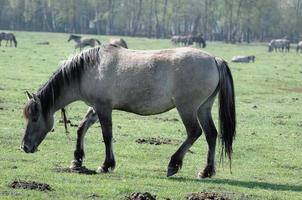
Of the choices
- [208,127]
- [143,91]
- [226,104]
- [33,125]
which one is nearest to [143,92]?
[143,91]

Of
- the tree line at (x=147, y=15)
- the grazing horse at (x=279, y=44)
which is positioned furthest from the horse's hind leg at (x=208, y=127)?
the tree line at (x=147, y=15)

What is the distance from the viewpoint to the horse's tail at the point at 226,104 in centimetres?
1101

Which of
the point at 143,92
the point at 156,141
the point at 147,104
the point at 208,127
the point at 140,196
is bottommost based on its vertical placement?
the point at 156,141

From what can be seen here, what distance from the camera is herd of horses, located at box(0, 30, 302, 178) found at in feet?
35.8

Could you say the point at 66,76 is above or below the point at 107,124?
above

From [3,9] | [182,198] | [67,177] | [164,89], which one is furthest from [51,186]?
[3,9]

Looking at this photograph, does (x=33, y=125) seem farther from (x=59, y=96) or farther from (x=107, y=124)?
(x=107, y=124)

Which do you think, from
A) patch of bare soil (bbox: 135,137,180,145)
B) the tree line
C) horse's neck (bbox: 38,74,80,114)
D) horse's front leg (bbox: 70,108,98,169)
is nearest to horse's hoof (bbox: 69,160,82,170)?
horse's front leg (bbox: 70,108,98,169)

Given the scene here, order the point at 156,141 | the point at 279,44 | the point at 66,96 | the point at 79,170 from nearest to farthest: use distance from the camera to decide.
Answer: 1. the point at 79,170
2. the point at 66,96
3. the point at 156,141
4. the point at 279,44

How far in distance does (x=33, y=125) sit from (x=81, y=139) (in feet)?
2.77

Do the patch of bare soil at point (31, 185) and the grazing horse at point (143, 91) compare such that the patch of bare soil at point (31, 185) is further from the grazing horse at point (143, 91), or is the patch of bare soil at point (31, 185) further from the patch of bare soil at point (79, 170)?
the grazing horse at point (143, 91)

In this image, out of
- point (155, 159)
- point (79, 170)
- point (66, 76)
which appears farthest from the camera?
point (155, 159)

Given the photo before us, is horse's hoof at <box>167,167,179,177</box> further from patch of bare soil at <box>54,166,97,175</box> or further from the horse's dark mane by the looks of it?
the horse's dark mane

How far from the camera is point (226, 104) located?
36.3 ft
